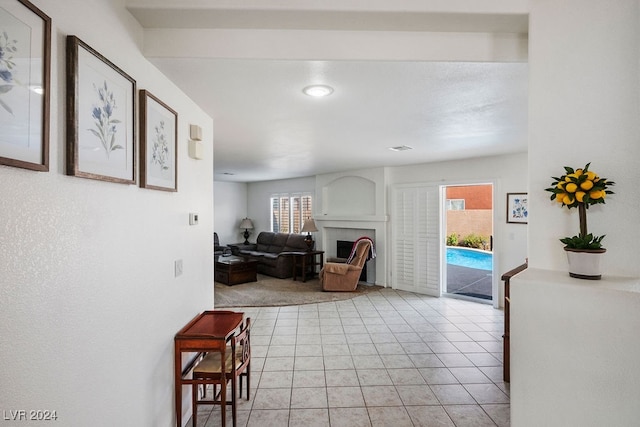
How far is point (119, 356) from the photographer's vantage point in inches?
55.4

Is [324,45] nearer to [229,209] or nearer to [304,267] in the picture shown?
[304,267]

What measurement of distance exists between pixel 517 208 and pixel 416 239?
169cm

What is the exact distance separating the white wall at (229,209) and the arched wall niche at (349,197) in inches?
128

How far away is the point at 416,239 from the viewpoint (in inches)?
221

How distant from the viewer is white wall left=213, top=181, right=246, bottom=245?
8.53 metres

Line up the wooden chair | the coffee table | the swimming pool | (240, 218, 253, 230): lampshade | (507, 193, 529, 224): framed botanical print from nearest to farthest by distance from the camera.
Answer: the wooden chair
(507, 193, 529, 224): framed botanical print
the coffee table
(240, 218, 253, 230): lampshade
the swimming pool

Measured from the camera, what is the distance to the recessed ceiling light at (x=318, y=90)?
6.82ft

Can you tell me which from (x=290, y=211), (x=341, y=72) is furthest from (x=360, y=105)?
(x=290, y=211)

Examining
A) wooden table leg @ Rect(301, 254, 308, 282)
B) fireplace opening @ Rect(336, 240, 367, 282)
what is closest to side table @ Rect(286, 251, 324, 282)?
wooden table leg @ Rect(301, 254, 308, 282)

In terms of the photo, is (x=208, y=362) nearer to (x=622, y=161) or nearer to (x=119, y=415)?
(x=119, y=415)

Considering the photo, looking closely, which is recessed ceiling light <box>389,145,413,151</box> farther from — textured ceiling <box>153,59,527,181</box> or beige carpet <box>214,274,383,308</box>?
beige carpet <box>214,274,383,308</box>

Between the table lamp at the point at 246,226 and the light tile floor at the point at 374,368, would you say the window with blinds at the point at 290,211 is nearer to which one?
the table lamp at the point at 246,226

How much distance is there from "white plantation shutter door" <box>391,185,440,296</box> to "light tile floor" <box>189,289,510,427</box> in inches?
35.7

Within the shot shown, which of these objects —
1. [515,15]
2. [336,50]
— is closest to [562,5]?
[515,15]
